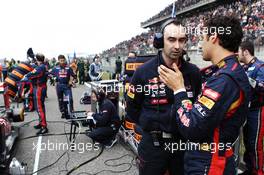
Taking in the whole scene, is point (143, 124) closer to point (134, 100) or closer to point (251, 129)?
point (134, 100)

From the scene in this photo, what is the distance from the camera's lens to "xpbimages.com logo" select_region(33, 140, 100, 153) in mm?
5328

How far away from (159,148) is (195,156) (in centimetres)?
49

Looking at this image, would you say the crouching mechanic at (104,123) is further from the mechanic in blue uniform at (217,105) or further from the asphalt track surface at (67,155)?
the mechanic in blue uniform at (217,105)

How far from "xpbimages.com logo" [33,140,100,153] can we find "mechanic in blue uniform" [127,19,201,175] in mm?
3024

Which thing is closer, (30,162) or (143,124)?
(143,124)

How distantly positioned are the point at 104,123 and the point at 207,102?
380 cm

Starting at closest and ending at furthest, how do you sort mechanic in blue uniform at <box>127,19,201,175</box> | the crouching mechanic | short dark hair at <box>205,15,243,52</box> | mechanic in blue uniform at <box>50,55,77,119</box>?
1. short dark hair at <box>205,15,243,52</box>
2. mechanic in blue uniform at <box>127,19,201,175</box>
3. the crouching mechanic
4. mechanic in blue uniform at <box>50,55,77,119</box>

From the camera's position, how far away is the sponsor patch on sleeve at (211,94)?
66.7 inches

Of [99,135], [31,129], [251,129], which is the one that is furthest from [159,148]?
[31,129]

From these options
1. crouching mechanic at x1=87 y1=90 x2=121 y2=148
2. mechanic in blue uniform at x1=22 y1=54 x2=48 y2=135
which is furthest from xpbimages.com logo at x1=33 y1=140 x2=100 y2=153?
mechanic in blue uniform at x1=22 y1=54 x2=48 y2=135

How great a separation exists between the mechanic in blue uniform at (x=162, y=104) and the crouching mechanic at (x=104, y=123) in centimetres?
287

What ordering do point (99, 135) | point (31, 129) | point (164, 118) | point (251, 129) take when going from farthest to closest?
point (31, 129) < point (99, 135) < point (251, 129) < point (164, 118)

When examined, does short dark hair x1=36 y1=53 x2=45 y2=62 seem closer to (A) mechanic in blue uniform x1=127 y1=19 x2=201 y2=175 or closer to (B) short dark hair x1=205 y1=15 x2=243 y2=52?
(A) mechanic in blue uniform x1=127 y1=19 x2=201 y2=175

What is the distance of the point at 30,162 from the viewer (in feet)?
15.4
